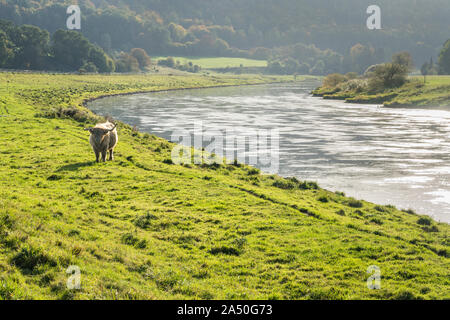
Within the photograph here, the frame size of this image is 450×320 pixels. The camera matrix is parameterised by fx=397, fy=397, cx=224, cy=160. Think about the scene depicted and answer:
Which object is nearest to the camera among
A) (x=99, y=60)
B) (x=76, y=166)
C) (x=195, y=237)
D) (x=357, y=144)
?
(x=195, y=237)

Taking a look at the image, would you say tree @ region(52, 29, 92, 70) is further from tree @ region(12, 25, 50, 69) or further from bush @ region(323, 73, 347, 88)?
bush @ region(323, 73, 347, 88)

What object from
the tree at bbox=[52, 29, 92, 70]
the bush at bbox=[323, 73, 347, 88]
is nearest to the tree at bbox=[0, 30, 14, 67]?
the tree at bbox=[52, 29, 92, 70]

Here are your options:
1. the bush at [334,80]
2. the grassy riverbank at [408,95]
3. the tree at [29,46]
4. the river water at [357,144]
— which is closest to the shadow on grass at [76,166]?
the river water at [357,144]

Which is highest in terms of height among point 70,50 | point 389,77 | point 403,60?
point 70,50

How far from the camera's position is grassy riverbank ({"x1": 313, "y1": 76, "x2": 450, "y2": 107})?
87.9 metres

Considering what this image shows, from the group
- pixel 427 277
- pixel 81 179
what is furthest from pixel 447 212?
pixel 81 179

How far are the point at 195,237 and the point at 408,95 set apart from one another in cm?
9381

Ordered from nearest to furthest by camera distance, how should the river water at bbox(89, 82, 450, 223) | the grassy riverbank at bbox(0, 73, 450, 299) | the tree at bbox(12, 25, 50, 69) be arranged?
1. the grassy riverbank at bbox(0, 73, 450, 299)
2. the river water at bbox(89, 82, 450, 223)
3. the tree at bbox(12, 25, 50, 69)

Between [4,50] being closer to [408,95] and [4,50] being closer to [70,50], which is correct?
[70,50]

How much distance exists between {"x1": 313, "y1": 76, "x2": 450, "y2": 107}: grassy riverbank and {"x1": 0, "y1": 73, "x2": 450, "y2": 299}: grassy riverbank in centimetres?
7419

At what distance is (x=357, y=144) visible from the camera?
4394cm

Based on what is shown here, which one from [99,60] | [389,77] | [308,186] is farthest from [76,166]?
[99,60]

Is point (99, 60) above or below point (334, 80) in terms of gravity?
above
